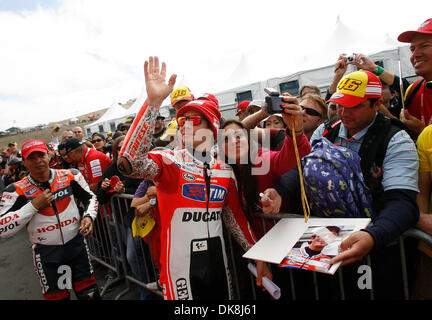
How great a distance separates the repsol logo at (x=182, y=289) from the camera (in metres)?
1.72

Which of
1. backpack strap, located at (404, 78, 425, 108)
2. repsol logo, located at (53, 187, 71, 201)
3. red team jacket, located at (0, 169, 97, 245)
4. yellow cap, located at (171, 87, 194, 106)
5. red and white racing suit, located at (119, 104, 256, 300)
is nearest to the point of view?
red and white racing suit, located at (119, 104, 256, 300)

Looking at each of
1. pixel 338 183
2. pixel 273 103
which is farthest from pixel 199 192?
pixel 338 183

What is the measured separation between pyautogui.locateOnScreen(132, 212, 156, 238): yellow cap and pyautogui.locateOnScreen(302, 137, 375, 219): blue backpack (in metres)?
1.57

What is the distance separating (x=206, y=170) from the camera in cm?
178

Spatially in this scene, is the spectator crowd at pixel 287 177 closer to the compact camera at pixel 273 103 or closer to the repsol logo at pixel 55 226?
the compact camera at pixel 273 103

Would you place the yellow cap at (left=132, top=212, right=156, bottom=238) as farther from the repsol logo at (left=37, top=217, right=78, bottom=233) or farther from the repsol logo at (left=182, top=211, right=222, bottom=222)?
the repsol logo at (left=37, top=217, right=78, bottom=233)

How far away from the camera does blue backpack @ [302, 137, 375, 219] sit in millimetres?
1464

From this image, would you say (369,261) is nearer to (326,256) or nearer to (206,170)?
(326,256)

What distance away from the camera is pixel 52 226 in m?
2.81

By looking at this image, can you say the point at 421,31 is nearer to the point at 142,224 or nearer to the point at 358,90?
the point at 358,90

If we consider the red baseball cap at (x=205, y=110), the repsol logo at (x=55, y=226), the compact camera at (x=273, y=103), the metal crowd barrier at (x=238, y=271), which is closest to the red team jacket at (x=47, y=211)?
the repsol logo at (x=55, y=226)

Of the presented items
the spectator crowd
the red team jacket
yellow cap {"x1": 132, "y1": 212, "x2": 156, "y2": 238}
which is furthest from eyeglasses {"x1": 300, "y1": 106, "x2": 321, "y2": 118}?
the red team jacket

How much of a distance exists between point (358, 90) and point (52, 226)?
10.6ft

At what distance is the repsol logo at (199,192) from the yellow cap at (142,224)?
3.05 feet
